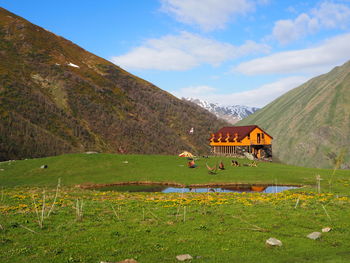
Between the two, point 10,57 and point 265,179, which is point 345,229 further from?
point 10,57

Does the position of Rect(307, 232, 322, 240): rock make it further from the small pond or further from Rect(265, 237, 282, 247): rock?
the small pond

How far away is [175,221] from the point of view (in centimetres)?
2133

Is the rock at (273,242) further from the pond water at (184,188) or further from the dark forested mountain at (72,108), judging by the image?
the dark forested mountain at (72,108)

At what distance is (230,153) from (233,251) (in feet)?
299

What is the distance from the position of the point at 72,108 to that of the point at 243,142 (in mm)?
75446

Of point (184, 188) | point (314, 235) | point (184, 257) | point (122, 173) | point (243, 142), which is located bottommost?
point (184, 188)

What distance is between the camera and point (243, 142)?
333 ft

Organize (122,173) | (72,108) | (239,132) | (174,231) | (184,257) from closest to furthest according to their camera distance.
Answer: (184,257) < (174,231) < (122,173) < (239,132) < (72,108)

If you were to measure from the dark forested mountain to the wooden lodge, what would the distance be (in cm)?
3640

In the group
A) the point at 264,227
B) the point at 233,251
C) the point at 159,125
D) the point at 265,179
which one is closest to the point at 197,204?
the point at 264,227

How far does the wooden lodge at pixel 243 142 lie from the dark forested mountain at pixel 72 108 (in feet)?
119

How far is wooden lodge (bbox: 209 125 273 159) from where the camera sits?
333 feet

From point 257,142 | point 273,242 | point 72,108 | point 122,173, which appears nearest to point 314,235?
point 273,242

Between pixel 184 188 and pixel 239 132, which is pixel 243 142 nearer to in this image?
pixel 239 132
